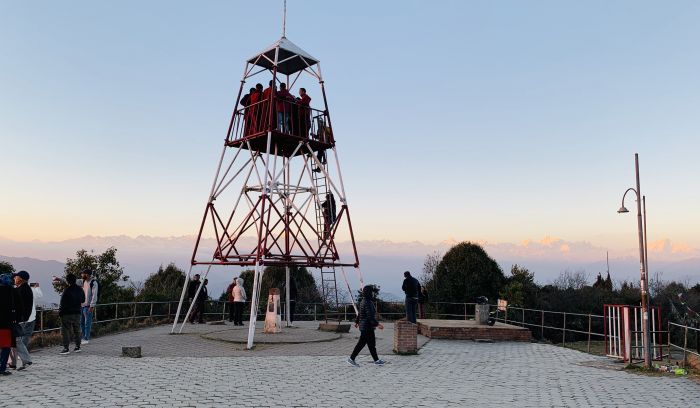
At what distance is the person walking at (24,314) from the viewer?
10797 mm

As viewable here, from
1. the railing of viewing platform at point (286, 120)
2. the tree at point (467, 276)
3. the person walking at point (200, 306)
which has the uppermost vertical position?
the railing of viewing platform at point (286, 120)

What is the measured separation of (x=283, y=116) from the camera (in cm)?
1877

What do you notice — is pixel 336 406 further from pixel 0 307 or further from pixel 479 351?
pixel 479 351

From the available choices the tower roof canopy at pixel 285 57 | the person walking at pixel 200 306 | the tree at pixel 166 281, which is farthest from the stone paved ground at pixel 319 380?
the tree at pixel 166 281

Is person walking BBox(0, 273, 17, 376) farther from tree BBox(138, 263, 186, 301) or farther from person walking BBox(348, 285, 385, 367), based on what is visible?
tree BBox(138, 263, 186, 301)

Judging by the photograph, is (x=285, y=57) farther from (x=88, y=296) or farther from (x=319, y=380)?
(x=319, y=380)

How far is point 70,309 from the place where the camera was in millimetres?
12891

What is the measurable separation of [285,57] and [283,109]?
285 cm

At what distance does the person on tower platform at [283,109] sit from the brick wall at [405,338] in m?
7.80

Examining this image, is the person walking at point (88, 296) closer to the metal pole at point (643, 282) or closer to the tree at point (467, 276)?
the metal pole at point (643, 282)

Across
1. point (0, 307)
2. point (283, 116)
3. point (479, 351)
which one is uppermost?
point (283, 116)

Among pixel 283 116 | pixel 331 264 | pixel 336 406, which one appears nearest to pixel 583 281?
pixel 331 264

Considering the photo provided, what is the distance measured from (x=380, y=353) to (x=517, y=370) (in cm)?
353

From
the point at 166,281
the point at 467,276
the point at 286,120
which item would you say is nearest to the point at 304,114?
the point at 286,120
